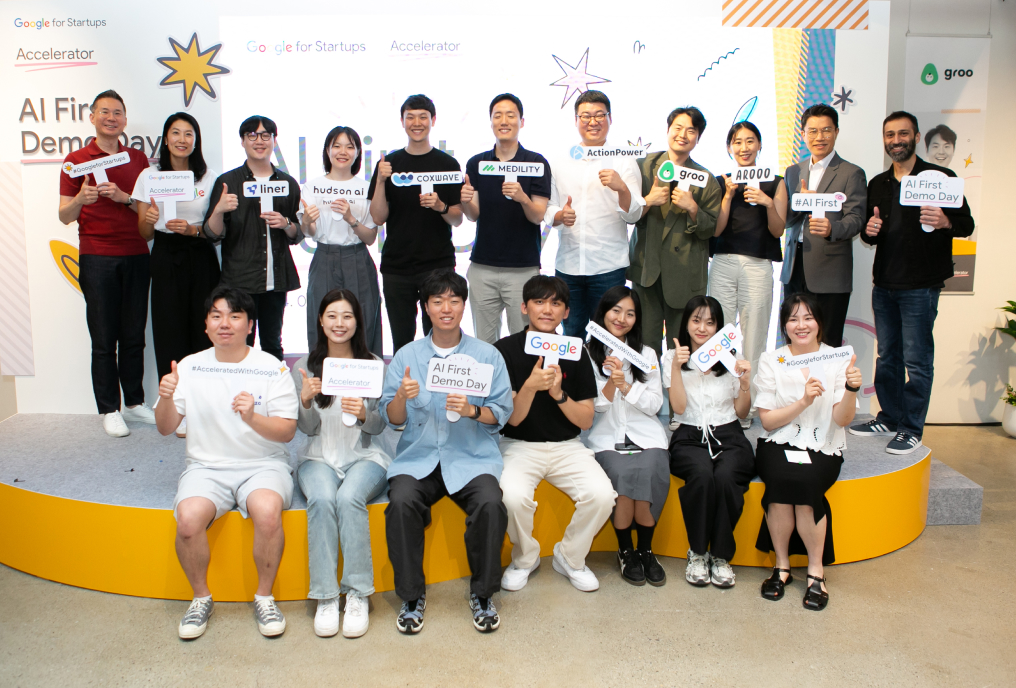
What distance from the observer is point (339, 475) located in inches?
118

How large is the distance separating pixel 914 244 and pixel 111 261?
4.34 metres

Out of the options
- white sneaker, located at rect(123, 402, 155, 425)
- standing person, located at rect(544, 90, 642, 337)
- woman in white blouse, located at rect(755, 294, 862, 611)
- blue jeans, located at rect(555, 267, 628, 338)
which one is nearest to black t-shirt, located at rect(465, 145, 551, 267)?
standing person, located at rect(544, 90, 642, 337)

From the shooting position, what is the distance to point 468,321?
5043mm

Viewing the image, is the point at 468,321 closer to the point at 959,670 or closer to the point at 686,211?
the point at 686,211

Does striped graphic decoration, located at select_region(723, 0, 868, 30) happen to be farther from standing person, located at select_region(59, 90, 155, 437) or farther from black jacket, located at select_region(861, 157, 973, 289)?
standing person, located at select_region(59, 90, 155, 437)

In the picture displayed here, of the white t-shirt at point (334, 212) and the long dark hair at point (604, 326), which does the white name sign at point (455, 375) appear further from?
the white t-shirt at point (334, 212)

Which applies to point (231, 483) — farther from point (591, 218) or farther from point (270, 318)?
point (591, 218)

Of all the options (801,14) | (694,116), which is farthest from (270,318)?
(801,14)

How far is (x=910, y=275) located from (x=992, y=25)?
2477mm

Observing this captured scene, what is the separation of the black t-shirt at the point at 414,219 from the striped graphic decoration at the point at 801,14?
2.13m

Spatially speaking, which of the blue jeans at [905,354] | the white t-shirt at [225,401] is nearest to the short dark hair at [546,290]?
the white t-shirt at [225,401]

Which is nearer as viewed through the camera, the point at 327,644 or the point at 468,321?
the point at 327,644

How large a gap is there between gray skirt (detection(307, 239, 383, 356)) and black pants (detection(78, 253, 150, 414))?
1.03 meters

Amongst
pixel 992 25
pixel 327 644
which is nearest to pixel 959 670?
pixel 327 644
